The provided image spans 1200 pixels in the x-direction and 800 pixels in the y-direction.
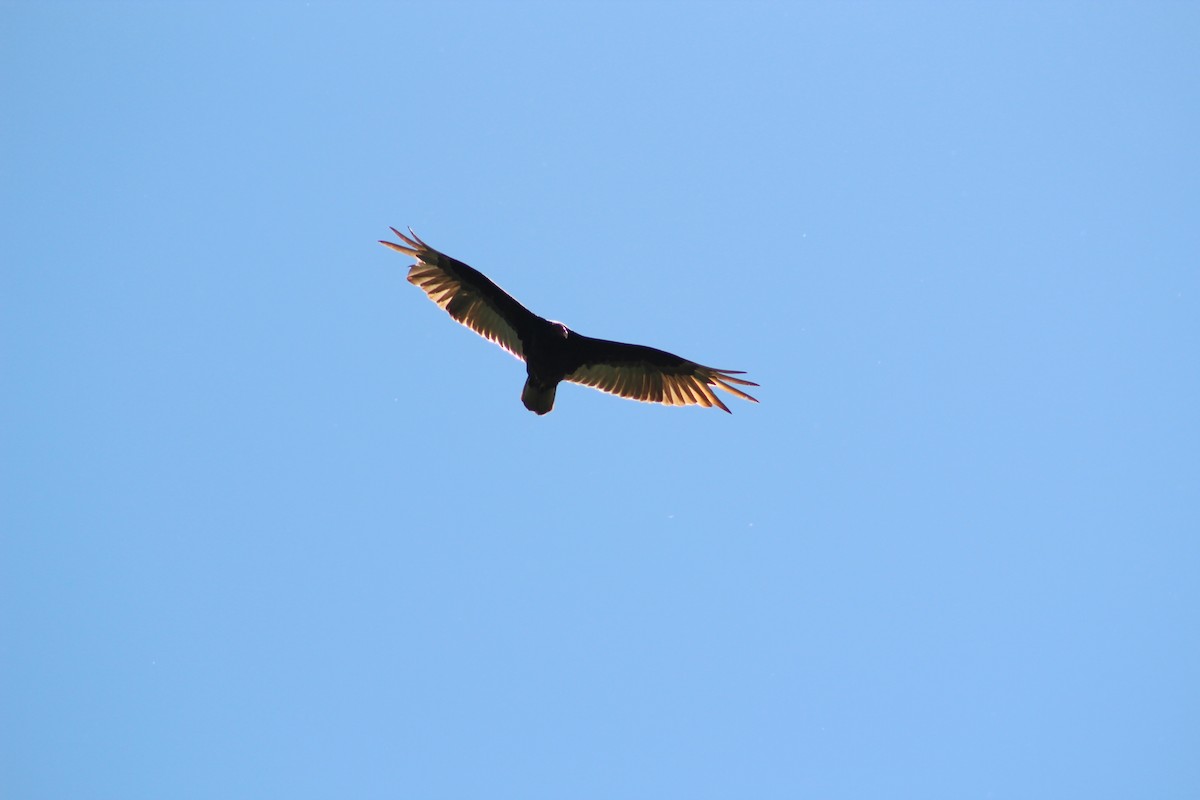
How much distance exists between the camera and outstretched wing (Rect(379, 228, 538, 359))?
12.2 metres

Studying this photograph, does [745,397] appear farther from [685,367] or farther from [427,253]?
[427,253]

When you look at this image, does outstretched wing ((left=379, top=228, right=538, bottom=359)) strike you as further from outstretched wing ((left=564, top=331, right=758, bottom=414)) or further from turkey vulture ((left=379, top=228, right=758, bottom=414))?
outstretched wing ((left=564, top=331, right=758, bottom=414))

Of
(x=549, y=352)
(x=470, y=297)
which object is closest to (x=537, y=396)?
(x=549, y=352)

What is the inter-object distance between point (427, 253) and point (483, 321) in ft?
3.70

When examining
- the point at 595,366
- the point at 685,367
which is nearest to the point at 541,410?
the point at 595,366

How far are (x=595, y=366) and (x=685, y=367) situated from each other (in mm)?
1183

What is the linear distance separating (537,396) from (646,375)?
158 centimetres

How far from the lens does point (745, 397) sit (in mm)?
12453

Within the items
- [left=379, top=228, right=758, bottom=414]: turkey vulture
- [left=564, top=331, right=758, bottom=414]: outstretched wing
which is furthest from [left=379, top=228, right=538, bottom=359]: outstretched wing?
[left=564, top=331, right=758, bottom=414]: outstretched wing

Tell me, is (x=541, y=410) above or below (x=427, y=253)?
below

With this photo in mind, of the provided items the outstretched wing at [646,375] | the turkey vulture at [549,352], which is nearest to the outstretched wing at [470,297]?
the turkey vulture at [549,352]

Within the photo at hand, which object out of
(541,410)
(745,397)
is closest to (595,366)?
(541,410)

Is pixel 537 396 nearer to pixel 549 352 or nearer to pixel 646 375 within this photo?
pixel 549 352

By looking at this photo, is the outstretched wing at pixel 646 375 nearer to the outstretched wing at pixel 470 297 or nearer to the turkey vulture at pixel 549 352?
the turkey vulture at pixel 549 352
